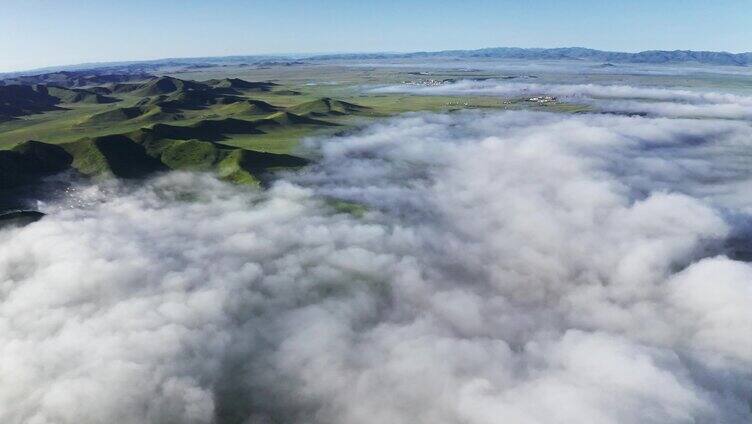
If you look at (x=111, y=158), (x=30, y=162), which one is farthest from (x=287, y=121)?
(x=30, y=162)

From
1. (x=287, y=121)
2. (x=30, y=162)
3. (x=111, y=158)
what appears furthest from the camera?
(x=287, y=121)

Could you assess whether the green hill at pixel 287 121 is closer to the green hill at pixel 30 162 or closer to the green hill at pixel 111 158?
the green hill at pixel 111 158

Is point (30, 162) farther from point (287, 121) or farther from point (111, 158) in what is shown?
point (287, 121)

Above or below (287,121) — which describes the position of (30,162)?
below

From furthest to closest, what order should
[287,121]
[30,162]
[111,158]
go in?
1. [287,121]
2. [111,158]
3. [30,162]

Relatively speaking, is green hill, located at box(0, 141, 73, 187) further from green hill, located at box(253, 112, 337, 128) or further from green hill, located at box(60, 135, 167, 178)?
green hill, located at box(253, 112, 337, 128)

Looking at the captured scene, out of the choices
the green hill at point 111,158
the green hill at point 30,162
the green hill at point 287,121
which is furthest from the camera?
the green hill at point 287,121

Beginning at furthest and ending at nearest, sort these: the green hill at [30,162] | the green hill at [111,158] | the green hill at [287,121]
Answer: the green hill at [287,121], the green hill at [111,158], the green hill at [30,162]

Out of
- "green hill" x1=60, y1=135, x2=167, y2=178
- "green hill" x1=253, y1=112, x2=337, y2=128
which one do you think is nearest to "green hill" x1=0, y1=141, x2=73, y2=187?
"green hill" x1=60, y1=135, x2=167, y2=178

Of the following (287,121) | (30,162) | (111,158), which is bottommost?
(30,162)

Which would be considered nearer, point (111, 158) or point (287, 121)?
point (111, 158)

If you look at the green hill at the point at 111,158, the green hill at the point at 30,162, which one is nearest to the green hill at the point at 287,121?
the green hill at the point at 111,158

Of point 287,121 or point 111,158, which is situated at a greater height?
point 287,121

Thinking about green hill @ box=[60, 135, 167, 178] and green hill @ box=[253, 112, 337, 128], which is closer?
green hill @ box=[60, 135, 167, 178]
